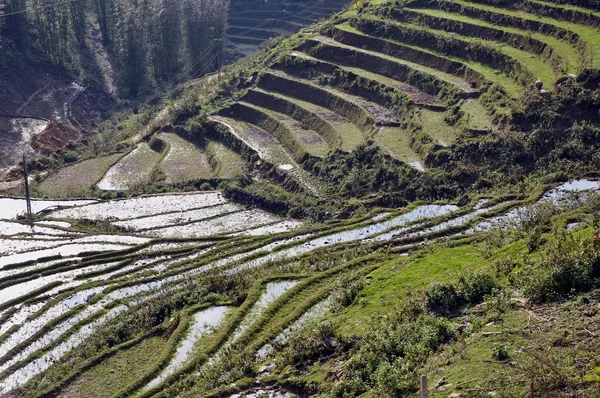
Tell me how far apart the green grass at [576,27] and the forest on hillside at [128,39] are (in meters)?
29.6

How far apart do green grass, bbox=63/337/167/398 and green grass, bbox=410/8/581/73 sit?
72.6 feet

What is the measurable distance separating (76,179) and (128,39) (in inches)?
923

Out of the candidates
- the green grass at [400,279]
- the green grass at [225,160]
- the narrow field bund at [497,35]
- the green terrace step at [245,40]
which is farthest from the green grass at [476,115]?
the green terrace step at [245,40]

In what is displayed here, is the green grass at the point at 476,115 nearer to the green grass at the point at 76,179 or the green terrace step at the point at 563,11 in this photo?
the green terrace step at the point at 563,11

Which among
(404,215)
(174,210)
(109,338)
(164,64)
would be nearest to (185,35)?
(164,64)

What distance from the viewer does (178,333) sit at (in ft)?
65.2

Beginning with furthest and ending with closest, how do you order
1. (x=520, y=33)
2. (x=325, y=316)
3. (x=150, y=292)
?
(x=520, y=33)
(x=150, y=292)
(x=325, y=316)

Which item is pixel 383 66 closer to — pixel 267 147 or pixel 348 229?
pixel 267 147

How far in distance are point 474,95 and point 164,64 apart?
38019mm

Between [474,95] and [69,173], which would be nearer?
[474,95]

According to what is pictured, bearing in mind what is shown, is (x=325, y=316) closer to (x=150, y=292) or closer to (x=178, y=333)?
(x=178, y=333)

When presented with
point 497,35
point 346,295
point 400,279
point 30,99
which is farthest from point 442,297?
point 30,99

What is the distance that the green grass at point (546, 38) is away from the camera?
3172cm

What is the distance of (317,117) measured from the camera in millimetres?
39438
